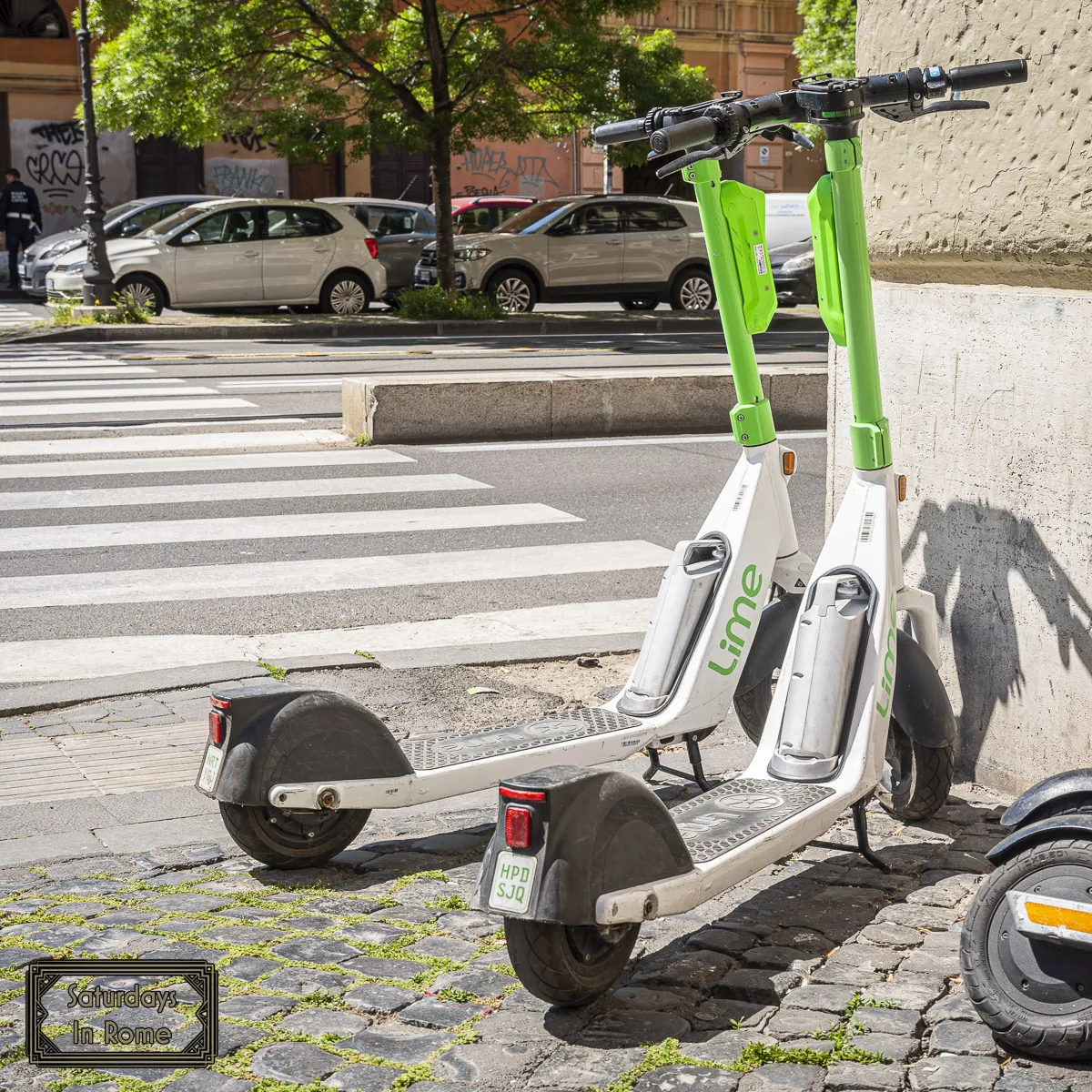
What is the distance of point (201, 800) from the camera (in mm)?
4570

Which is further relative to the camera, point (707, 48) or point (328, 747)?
point (707, 48)

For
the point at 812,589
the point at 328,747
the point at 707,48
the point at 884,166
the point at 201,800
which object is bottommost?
the point at 201,800

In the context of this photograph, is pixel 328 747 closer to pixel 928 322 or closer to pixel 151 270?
pixel 928 322

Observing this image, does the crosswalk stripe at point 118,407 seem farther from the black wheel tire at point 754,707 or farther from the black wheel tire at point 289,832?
the black wheel tire at point 289,832

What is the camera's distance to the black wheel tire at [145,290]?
68.6 ft

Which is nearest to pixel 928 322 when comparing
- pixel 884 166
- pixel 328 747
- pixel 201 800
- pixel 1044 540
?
pixel 884 166

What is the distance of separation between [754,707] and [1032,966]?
1.76 meters

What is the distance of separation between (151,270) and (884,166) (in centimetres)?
1758

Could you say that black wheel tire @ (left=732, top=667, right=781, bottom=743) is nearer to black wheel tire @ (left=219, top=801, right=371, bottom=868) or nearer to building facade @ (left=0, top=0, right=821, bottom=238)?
black wheel tire @ (left=219, top=801, right=371, bottom=868)

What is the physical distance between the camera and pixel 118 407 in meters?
12.8

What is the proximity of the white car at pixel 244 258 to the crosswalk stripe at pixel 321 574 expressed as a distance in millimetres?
13716

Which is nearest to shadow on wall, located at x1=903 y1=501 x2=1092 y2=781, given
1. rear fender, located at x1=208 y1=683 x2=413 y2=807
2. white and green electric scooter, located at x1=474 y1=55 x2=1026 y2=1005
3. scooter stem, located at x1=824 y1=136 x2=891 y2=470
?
white and green electric scooter, located at x1=474 y1=55 x2=1026 y2=1005

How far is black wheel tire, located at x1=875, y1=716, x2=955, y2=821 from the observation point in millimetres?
4199

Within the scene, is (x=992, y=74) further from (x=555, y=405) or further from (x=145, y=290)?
(x=145, y=290)
